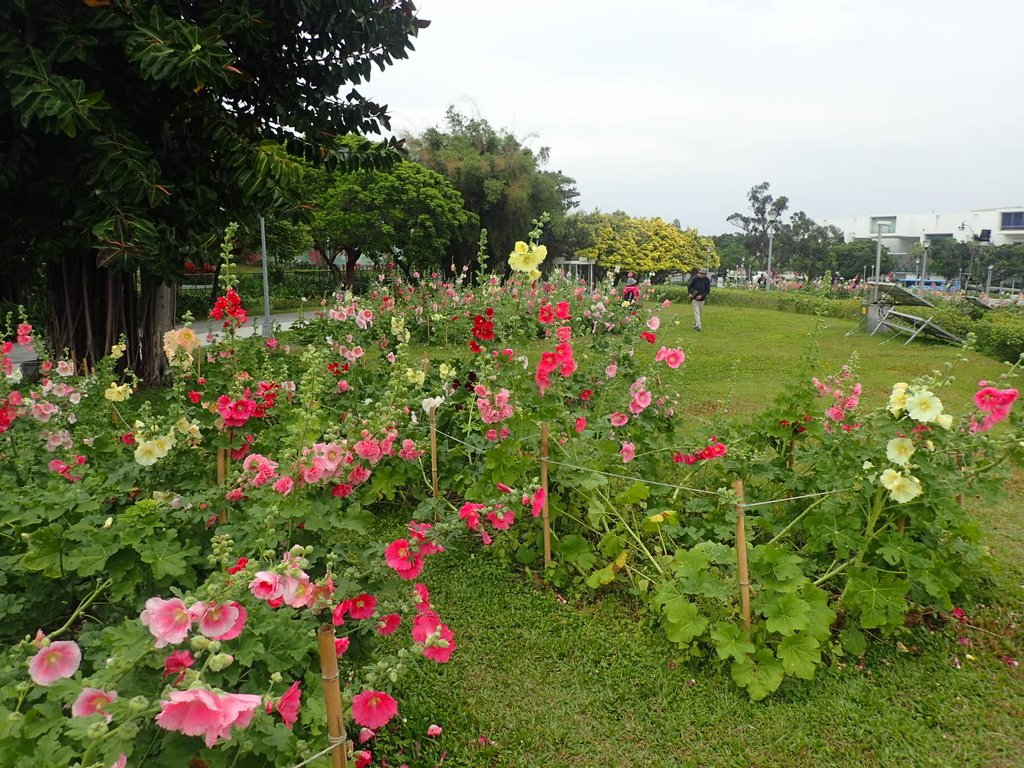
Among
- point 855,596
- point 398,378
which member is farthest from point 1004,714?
point 398,378

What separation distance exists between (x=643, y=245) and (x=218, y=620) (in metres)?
41.5

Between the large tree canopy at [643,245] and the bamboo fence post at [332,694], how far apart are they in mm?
35515

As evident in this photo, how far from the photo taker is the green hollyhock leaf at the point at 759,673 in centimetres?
247

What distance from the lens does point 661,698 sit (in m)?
2.51

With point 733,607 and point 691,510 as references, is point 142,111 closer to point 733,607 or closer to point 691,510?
point 691,510

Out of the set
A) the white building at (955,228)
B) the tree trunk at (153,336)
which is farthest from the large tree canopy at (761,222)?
the tree trunk at (153,336)

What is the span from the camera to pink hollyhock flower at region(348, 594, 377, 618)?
1.86 meters

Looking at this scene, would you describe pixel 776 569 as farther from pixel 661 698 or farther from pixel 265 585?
pixel 265 585

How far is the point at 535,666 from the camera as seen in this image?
8.91 ft

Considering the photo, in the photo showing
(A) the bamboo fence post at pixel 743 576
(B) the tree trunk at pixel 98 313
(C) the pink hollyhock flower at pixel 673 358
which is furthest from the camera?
(B) the tree trunk at pixel 98 313

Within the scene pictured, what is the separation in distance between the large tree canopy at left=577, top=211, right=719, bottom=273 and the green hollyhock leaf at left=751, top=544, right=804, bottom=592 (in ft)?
112

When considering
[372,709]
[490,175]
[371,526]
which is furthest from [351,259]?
[372,709]

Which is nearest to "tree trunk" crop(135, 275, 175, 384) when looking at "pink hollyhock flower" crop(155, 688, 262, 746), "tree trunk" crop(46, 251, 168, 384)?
"tree trunk" crop(46, 251, 168, 384)

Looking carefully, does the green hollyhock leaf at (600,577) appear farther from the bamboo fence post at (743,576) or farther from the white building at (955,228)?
the white building at (955,228)
